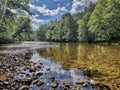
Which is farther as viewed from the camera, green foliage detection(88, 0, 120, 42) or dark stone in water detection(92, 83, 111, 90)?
green foliage detection(88, 0, 120, 42)

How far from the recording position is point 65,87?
10.2 meters

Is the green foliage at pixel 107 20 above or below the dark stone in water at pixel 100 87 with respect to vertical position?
above

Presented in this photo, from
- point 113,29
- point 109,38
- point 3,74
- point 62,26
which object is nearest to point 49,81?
point 3,74

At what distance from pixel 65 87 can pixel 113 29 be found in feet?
138

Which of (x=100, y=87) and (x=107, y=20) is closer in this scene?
(x=100, y=87)

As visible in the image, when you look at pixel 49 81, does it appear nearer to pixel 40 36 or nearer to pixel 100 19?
pixel 100 19

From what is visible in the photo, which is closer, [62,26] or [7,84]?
[7,84]

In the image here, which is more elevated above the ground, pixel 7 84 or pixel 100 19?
pixel 100 19

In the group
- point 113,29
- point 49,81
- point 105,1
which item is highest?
point 105,1

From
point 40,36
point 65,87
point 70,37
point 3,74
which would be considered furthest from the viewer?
point 40,36

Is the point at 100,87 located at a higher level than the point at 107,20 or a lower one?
lower

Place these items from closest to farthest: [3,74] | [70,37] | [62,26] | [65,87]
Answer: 1. [65,87]
2. [3,74]
3. [70,37]
4. [62,26]

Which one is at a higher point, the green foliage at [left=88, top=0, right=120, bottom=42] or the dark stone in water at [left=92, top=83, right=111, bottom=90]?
the green foliage at [left=88, top=0, right=120, bottom=42]

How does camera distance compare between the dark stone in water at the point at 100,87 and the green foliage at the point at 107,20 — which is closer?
the dark stone in water at the point at 100,87
